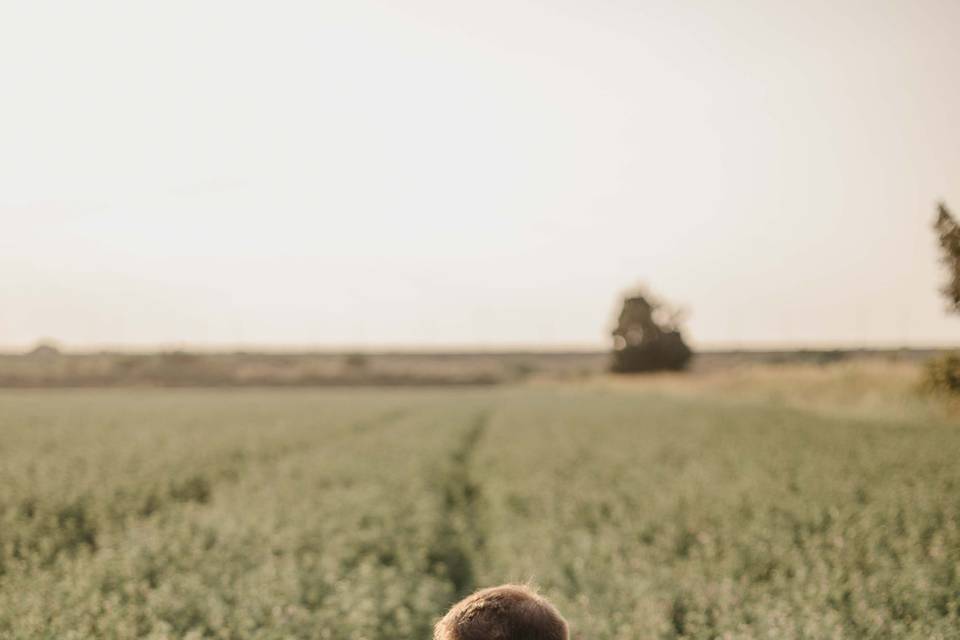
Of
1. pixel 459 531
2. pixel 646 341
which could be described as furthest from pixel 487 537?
pixel 646 341

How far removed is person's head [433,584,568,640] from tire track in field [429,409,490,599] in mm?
4775

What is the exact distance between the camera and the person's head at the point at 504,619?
2.68 meters

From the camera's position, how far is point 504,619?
106 inches

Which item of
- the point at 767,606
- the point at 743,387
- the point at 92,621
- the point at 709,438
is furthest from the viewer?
the point at 743,387

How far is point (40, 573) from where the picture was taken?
634 cm

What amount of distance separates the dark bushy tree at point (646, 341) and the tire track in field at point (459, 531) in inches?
2603

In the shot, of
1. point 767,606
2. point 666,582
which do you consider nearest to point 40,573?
point 666,582

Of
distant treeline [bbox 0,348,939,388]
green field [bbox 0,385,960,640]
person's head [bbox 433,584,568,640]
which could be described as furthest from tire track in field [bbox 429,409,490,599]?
distant treeline [bbox 0,348,939,388]

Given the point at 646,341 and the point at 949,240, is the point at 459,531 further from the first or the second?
the point at 646,341

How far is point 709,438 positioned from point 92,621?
49.6ft

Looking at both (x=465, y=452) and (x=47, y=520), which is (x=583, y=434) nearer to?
(x=465, y=452)

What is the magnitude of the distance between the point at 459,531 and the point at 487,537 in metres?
0.42

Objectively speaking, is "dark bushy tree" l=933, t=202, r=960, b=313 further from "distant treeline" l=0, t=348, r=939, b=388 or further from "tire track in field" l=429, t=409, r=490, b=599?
"distant treeline" l=0, t=348, r=939, b=388

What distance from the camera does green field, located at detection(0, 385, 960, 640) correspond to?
5426 millimetres
